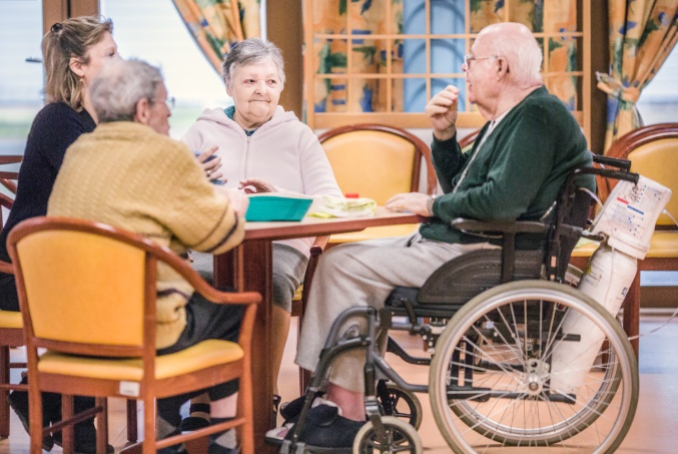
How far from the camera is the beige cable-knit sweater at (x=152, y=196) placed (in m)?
1.92

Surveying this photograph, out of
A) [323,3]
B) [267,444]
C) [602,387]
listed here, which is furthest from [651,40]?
[267,444]

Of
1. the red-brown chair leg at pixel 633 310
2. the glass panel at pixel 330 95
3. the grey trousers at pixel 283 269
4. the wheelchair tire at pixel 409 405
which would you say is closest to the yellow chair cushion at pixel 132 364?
the grey trousers at pixel 283 269

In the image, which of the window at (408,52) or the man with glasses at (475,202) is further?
the window at (408,52)

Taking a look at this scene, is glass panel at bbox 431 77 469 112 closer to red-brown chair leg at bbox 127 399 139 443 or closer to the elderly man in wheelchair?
the elderly man in wheelchair

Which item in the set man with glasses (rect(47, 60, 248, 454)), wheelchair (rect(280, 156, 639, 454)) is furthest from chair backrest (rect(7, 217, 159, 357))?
wheelchair (rect(280, 156, 639, 454))

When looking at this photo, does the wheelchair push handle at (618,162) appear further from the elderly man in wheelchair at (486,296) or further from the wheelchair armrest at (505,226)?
the wheelchair armrest at (505,226)

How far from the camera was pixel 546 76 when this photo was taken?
14.4 feet

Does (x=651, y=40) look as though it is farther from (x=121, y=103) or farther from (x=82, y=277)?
(x=82, y=277)

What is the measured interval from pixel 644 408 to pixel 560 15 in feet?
7.05

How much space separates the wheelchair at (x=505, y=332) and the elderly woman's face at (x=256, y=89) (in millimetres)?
935

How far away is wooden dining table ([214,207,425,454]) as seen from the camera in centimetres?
221

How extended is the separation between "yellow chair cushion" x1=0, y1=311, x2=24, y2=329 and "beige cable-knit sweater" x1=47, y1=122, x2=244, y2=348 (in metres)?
0.53

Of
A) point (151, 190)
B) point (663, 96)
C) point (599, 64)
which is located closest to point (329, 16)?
point (599, 64)

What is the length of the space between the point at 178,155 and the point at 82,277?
34cm
